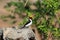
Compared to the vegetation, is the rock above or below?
above

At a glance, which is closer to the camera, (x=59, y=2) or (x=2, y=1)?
(x=59, y=2)

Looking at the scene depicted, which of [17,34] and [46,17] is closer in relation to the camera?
[17,34]

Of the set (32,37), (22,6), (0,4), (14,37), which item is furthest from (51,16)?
(0,4)

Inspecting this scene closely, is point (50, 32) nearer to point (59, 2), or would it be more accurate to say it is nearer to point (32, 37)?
point (59, 2)

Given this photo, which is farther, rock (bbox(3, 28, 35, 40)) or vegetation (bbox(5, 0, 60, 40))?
vegetation (bbox(5, 0, 60, 40))

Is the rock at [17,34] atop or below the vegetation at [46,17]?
atop

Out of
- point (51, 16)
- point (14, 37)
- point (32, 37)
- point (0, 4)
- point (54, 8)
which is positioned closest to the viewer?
point (14, 37)

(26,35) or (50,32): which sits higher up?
(26,35)

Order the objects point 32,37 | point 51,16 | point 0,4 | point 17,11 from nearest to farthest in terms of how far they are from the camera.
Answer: point 32,37
point 51,16
point 17,11
point 0,4

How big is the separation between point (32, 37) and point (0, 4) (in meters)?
10.4

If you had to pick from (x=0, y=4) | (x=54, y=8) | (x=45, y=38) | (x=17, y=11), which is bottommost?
(x=0, y=4)

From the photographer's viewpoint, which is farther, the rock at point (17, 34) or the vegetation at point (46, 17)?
the vegetation at point (46, 17)

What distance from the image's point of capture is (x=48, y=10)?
29.1 ft

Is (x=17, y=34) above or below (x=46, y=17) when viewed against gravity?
above
